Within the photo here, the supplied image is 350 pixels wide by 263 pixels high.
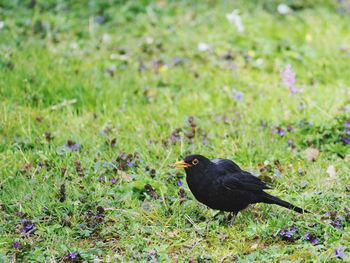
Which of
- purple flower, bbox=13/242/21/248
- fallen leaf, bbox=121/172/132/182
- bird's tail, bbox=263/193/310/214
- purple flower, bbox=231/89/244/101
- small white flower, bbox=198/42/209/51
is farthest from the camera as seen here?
small white flower, bbox=198/42/209/51

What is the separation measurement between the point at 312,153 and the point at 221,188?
4.83ft

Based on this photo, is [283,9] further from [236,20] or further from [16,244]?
[16,244]

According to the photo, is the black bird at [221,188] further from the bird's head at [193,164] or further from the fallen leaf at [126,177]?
the fallen leaf at [126,177]

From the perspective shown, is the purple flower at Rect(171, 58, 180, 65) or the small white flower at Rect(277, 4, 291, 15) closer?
the purple flower at Rect(171, 58, 180, 65)

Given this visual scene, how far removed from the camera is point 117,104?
237 inches

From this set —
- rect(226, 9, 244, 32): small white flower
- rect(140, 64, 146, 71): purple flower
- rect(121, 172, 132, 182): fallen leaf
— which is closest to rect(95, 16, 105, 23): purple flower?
rect(140, 64, 146, 71): purple flower

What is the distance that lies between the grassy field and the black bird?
0.54 ft

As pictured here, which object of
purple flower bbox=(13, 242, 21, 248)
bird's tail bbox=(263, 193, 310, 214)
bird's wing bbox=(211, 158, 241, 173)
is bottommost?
bird's tail bbox=(263, 193, 310, 214)

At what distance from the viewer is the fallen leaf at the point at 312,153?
488 centimetres

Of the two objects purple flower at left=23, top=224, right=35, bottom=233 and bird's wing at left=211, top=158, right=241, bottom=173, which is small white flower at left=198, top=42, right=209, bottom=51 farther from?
purple flower at left=23, top=224, right=35, bottom=233

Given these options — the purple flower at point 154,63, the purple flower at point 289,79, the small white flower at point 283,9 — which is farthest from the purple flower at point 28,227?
the small white flower at point 283,9

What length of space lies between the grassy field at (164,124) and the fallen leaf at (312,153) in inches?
0.6

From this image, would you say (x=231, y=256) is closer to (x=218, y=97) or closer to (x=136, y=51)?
(x=218, y=97)

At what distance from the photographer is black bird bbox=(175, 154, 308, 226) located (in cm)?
388
